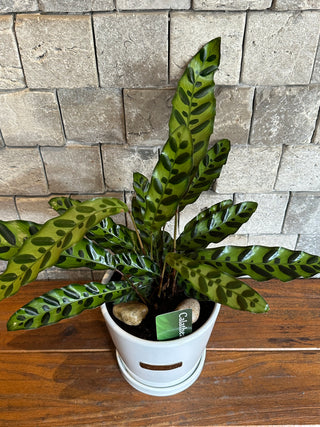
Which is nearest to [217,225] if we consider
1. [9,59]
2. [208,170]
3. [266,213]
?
[208,170]

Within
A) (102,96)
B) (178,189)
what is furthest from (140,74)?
(178,189)

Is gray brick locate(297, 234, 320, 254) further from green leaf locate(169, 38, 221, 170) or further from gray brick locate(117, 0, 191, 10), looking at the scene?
gray brick locate(117, 0, 191, 10)

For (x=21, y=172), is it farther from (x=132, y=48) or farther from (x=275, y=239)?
(x=275, y=239)

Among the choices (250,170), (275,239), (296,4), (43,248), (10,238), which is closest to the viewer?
(43,248)

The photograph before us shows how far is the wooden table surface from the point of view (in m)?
0.85

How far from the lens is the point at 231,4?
0.78m

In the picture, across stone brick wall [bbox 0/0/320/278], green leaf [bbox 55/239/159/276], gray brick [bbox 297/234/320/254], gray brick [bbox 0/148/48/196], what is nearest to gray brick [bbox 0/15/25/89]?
stone brick wall [bbox 0/0/320/278]

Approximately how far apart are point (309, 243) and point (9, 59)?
0.90 meters

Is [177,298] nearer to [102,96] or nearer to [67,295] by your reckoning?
[67,295]

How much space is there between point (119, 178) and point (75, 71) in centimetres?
28

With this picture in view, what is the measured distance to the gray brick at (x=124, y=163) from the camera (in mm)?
955

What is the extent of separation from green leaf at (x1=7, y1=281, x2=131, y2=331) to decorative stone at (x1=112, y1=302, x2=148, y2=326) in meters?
0.04

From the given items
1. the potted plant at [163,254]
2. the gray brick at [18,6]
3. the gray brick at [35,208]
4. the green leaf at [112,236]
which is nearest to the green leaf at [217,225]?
the potted plant at [163,254]

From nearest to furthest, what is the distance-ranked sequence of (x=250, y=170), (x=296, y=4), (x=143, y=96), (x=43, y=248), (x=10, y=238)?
(x=43, y=248) → (x=10, y=238) → (x=296, y=4) → (x=143, y=96) → (x=250, y=170)
